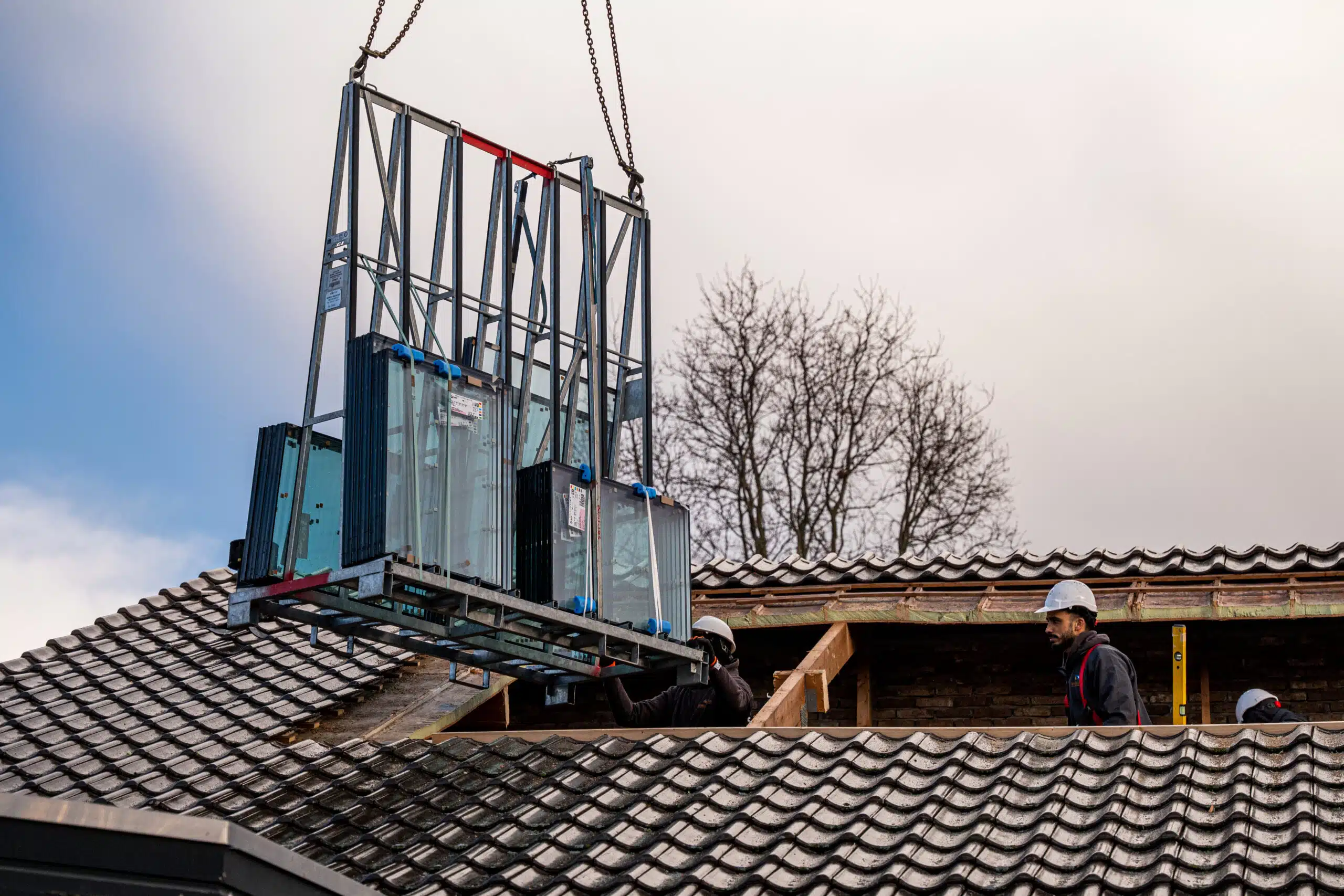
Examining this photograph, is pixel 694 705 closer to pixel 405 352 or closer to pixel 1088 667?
pixel 1088 667

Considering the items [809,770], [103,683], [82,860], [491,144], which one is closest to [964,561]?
[809,770]

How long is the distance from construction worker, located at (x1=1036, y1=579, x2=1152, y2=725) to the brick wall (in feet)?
6.42

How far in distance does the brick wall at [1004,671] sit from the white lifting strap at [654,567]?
2.36m

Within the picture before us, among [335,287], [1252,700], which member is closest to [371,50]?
[335,287]

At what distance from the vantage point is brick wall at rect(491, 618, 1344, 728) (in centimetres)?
1159

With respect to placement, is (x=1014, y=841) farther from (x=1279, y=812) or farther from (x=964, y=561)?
(x=964, y=561)

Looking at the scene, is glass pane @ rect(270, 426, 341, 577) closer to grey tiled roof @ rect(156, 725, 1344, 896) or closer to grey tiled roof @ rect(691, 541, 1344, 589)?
grey tiled roof @ rect(156, 725, 1344, 896)

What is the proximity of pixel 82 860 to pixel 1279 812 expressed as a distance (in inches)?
212

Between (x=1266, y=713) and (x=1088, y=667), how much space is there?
5.01ft

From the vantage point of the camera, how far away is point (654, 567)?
978cm

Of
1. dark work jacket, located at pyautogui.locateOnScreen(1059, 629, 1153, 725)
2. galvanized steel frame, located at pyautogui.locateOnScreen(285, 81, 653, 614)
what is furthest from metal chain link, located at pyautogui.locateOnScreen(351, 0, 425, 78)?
dark work jacket, located at pyautogui.locateOnScreen(1059, 629, 1153, 725)

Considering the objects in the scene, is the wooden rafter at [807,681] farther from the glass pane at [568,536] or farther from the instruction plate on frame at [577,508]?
the instruction plate on frame at [577,508]

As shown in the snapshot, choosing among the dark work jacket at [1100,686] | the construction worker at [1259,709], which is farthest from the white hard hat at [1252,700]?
the dark work jacket at [1100,686]

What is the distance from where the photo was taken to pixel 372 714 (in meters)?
10.8
